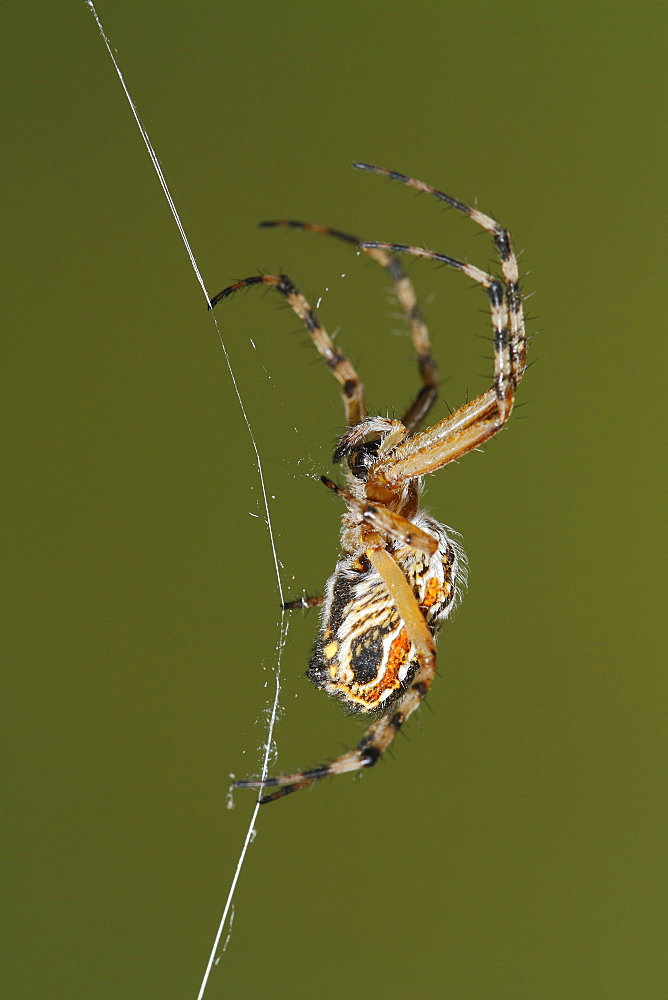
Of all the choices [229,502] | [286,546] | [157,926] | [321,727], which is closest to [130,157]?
[229,502]

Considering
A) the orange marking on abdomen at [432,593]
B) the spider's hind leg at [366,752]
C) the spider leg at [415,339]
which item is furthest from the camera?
the spider leg at [415,339]

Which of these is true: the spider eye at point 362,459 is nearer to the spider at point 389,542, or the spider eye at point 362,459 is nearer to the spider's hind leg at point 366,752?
the spider at point 389,542

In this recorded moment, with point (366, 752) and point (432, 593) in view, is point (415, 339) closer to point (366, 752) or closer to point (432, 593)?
point (432, 593)

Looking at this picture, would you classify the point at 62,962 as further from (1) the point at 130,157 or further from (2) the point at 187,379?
(1) the point at 130,157

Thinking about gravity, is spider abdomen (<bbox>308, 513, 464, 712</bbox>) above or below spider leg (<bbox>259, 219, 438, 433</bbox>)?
below

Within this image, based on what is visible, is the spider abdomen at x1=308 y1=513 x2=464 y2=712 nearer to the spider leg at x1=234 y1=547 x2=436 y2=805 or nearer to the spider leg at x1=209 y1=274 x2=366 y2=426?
the spider leg at x1=234 y1=547 x2=436 y2=805

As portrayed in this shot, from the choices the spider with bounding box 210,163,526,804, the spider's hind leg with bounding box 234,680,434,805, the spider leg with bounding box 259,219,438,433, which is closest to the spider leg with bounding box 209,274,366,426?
the spider with bounding box 210,163,526,804

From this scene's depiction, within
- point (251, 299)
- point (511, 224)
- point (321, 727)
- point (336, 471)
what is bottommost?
point (321, 727)

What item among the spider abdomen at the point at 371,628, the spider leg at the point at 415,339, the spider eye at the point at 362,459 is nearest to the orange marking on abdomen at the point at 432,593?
the spider abdomen at the point at 371,628
